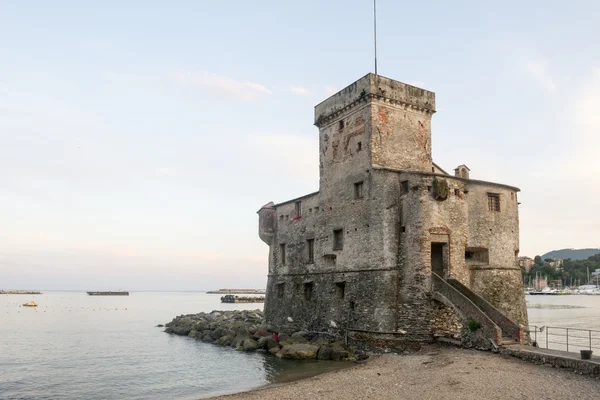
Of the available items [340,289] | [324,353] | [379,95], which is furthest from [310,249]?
[379,95]

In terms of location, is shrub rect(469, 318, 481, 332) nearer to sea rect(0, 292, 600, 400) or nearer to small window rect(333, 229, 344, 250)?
sea rect(0, 292, 600, 400)

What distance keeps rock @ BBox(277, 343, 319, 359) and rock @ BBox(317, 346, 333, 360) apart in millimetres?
390

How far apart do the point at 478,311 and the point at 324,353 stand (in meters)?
8.76

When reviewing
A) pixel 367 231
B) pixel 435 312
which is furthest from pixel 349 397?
pixel 367 231

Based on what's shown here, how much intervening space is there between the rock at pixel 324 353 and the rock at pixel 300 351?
39 cm

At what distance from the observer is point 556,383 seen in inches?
641

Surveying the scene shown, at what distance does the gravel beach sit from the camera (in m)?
15.8

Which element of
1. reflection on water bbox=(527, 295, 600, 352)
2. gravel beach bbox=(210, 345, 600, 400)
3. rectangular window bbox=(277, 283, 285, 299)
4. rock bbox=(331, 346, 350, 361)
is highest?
rectangular window bbox=(277, 283, 285, 299)

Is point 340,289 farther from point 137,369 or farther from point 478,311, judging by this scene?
point 137,369

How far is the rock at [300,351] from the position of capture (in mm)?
27141

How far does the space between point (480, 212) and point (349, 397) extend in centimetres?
1671

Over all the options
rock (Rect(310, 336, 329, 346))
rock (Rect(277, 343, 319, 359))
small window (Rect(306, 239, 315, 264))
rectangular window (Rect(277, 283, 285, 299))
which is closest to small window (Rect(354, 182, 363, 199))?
small window (Rect(306, 239, 315, 264))

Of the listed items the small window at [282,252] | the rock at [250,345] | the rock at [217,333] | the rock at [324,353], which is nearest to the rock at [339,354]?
the rock at [324,353]

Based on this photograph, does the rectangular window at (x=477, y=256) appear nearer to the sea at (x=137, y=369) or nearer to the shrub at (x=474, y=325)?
the sea at (x=137, y=369)
